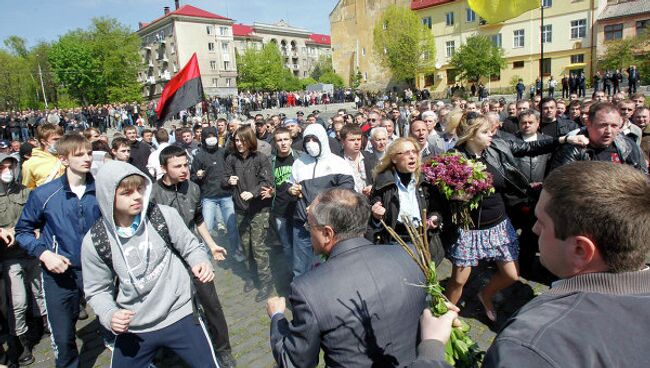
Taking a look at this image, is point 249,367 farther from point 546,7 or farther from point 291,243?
point 546,7

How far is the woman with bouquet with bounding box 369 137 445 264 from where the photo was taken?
4.12 meters

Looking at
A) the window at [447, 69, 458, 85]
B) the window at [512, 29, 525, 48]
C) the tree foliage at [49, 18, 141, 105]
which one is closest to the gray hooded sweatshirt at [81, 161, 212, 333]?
the window at [512, 29, 525, 48]

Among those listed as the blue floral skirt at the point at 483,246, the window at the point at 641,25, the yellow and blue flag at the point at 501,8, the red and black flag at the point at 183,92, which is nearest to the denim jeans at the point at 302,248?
the blue floral skirt at the point at 483,246

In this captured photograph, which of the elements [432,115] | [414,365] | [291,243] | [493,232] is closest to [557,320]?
[414,365]

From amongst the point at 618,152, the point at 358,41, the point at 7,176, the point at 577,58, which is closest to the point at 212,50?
the point at 358,41

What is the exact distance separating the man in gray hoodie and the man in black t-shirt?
7.91 feet

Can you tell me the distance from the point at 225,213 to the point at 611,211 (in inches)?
247

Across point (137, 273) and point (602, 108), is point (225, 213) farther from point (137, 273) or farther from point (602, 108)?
point (602, 108)

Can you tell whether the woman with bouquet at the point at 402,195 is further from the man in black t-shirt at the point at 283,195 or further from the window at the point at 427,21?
the window at the point at 427,21

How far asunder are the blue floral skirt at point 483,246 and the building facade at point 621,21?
151 ft

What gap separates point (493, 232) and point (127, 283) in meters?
3.30

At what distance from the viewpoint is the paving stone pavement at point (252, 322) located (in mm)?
4270

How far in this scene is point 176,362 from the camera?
13.8 ft

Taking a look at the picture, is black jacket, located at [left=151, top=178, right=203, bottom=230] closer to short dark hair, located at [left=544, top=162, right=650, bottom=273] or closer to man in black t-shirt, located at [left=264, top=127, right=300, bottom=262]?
man in black t-shirt, located at [left=264, top=127, right=300, bottom=262]
